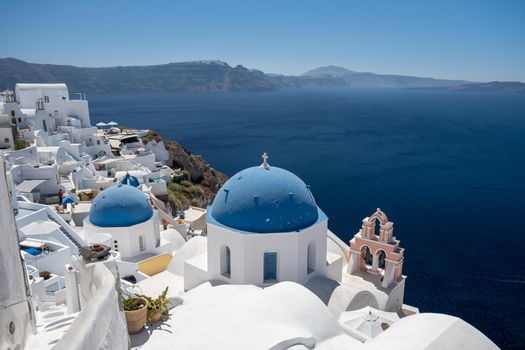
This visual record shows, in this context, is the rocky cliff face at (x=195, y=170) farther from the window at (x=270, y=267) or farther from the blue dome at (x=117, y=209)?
the window at (x=270, y=267)

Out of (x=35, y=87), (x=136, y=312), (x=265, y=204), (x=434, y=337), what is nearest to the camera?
(x=434, y=337)

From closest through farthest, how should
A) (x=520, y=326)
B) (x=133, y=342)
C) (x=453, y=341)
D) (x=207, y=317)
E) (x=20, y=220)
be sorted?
(x=453, y=341) < (x=133, y=342) < (x=207, y=317) < (x=20, y=220) < (x=520, y=326)

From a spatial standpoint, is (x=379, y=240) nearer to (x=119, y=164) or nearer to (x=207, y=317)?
(x=207, y=317)

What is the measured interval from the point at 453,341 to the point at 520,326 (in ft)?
69.1

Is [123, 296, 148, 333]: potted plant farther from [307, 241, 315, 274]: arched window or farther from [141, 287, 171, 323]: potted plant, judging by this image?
[307, 241, 315, 274]: arched window

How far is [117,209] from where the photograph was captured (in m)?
17.0

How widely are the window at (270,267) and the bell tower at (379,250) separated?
12.4 feet

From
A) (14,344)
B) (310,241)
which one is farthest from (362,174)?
(14,344)

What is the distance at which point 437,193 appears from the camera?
147 feet

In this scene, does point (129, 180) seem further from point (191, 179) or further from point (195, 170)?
point (195, 170)

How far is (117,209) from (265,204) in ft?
26.7

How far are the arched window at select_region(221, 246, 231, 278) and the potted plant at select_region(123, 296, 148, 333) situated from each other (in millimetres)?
4423

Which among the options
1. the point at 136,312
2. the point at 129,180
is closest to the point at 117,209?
the point at 129,180

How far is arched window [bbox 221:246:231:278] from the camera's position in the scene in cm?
1277
